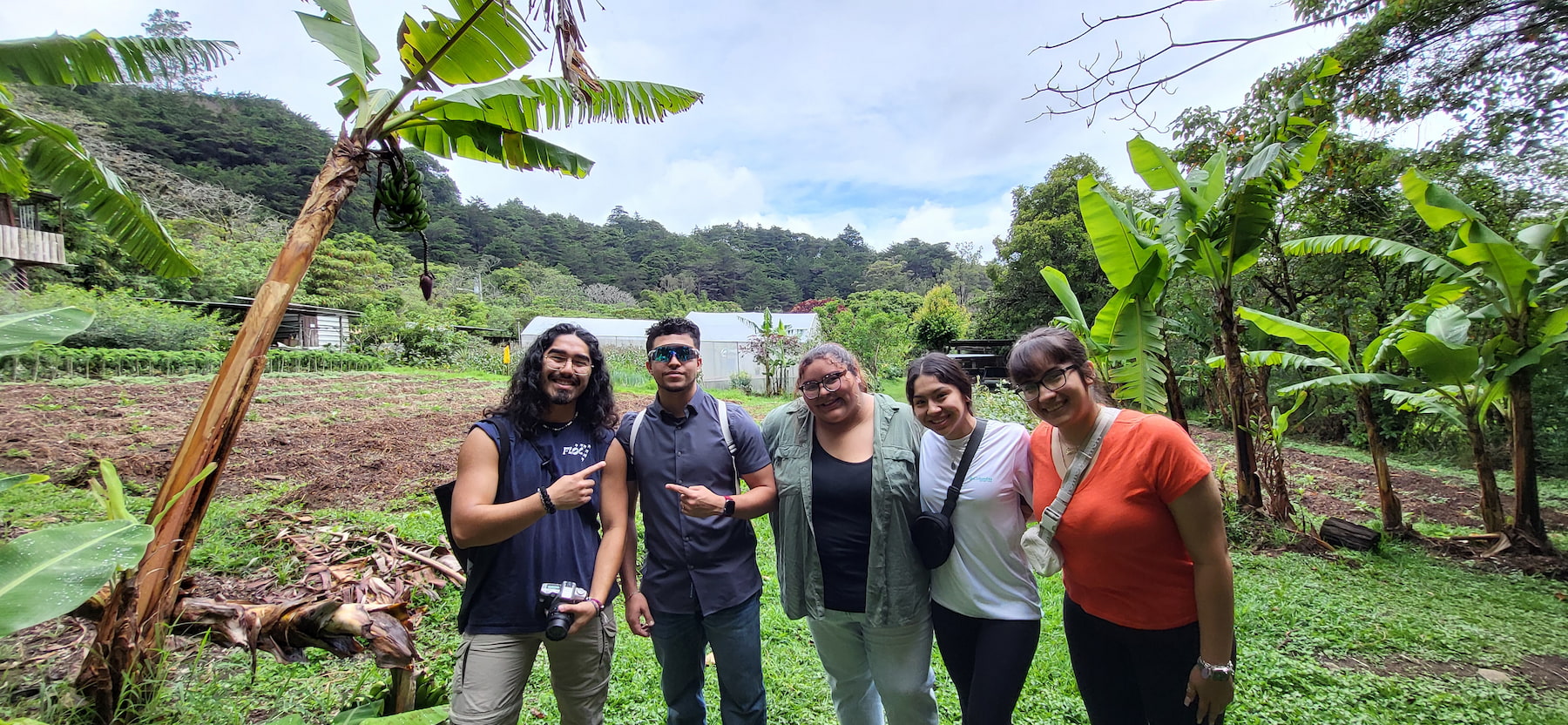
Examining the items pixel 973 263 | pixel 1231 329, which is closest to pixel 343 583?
pixel 1231 329

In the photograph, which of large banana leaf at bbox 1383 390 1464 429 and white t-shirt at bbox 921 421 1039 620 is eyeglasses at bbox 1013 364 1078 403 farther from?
large banana leaf at bbox 1383 390 1464 429

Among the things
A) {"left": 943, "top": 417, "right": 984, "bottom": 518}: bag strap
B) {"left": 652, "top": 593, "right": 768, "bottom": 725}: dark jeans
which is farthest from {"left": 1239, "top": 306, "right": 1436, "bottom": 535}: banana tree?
{"left": 652, "top": 593, "right": 768, "bottom": 725}: dark jeans

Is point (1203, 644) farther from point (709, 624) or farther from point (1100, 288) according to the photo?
point (1100, 288)

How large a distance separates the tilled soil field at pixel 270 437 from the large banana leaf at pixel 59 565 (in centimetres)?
264

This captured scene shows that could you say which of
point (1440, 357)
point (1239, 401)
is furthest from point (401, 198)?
point (1440, 357)

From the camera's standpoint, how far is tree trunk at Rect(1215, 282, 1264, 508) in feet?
14.1

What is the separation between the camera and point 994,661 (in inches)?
65.7

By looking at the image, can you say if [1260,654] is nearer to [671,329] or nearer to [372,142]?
[671,329]

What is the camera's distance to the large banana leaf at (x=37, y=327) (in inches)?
56.5

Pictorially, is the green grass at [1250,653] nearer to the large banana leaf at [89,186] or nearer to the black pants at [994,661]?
the black pants at [994,661]

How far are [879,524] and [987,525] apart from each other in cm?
32

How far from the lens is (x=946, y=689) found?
2871 mm

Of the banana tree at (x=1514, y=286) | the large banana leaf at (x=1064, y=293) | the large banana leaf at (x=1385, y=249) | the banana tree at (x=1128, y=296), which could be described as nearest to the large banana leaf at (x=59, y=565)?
the banana tree at (x=1128, y=296)

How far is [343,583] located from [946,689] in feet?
10.8
